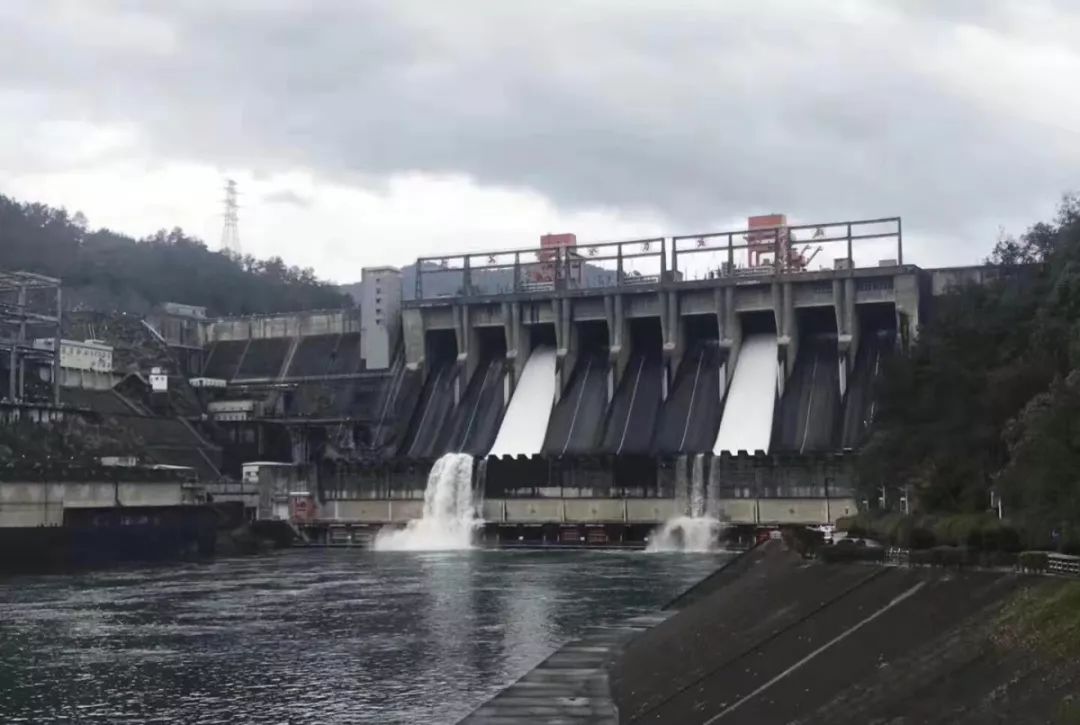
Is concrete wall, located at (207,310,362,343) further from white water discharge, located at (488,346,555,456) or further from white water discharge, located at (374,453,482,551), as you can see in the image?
white water discharge, located at (374,453,482,551)

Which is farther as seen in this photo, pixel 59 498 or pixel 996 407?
pixel 59 498

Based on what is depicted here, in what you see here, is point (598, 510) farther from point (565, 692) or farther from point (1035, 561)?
point (1035, 561)

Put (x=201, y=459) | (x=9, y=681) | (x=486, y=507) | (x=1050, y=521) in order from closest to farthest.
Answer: (x=1050, y=521) → (x=9, y=681) → (x=486, y=507) → (x=201, y=459)

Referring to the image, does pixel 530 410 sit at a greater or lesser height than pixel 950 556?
greater

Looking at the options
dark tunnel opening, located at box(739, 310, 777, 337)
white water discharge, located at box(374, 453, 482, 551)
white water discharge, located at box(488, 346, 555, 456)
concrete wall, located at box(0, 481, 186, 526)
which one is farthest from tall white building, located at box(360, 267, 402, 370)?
dark tunnel opening, located at box(739, 310, 777, 337)

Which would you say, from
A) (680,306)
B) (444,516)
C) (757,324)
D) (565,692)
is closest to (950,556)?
(565,692)

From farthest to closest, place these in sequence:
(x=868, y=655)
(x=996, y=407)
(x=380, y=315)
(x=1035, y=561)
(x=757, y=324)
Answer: (x=380, y=315) < (x=757, y=324) < (x=996, y=407) < (x=1035, y=561) < (x=868, y=655)

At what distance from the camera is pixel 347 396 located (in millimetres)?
95688

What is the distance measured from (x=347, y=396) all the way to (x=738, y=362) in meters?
30.4

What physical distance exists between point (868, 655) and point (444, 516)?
2346 inches

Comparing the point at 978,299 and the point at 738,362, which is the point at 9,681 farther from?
the point at 738,362

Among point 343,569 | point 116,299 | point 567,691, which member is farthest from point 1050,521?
point 116,299

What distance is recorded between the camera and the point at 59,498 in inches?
2704

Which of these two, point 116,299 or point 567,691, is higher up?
point 116,299
